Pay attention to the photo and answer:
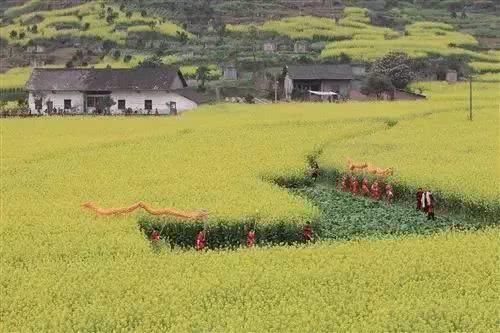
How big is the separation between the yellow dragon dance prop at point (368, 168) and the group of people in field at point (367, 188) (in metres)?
0.30

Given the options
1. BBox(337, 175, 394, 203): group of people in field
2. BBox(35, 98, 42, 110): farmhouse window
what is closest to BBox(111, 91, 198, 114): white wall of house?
BBox(35, 98, 42, 110): farmhouse window

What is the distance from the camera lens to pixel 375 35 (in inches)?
3570

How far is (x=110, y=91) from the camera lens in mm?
60938

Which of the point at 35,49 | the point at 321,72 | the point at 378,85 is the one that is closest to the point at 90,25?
the point at 35,49

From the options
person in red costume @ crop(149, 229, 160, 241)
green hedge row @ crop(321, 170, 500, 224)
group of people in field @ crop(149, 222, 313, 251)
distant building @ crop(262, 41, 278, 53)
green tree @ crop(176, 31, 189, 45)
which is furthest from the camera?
green tree @ crop(176, 31, 189, 45)

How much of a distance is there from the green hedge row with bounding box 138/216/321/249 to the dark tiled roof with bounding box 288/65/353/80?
47.3 metres

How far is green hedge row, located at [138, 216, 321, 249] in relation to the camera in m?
20.0

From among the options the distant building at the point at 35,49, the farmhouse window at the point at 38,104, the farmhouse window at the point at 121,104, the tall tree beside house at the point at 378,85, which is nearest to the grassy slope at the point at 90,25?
the distant building at the point at 35,49

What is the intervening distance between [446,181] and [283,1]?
86.2m

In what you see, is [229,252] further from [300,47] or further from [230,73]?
[300,47]

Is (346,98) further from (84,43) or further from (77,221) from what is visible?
(77,221)

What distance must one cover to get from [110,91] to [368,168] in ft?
121

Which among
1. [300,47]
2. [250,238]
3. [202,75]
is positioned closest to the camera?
[250,238]

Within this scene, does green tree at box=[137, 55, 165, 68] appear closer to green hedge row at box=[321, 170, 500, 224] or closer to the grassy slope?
the grassy slope
